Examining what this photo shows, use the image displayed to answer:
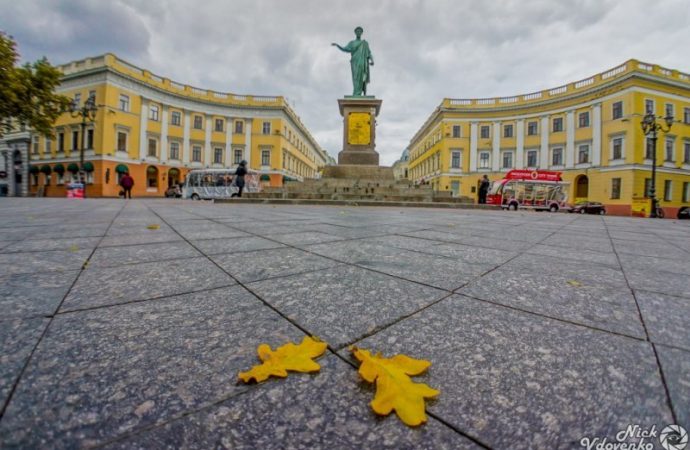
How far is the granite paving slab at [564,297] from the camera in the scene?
1.07 metres

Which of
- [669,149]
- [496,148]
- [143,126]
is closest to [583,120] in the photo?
[669,149]

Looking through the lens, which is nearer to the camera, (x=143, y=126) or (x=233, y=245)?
(x=233, y=245)

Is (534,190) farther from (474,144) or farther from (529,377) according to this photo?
(529,377)

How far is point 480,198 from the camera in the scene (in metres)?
16.5

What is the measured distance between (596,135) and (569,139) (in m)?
2.07

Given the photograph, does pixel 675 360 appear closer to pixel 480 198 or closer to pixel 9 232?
pixel 9 232

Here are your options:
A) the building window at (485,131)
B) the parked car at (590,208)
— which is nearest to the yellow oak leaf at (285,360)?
the parked car at (590,208)

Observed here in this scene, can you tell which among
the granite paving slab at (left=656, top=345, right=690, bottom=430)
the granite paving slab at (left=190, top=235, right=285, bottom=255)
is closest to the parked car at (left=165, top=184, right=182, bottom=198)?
the granite paving slab at (left=190, top=235, right=285, bottom=255)

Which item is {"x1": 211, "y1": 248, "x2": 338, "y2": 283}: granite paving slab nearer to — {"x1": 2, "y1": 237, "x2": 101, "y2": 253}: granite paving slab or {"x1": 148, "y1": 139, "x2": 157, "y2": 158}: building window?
{"x1": 2, "y1": 237, "x2": 101, "y2": 253}: granite paving slab

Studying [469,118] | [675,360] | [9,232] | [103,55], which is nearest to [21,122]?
[9,232]

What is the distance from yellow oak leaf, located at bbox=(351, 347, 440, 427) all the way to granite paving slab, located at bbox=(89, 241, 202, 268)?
66.1 inches

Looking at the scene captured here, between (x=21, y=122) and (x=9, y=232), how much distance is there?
1019 cm

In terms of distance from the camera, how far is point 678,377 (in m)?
0.72

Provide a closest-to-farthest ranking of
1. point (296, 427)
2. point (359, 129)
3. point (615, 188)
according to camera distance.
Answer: point (296, 427)
point (359, 129)
point (615, 188)
